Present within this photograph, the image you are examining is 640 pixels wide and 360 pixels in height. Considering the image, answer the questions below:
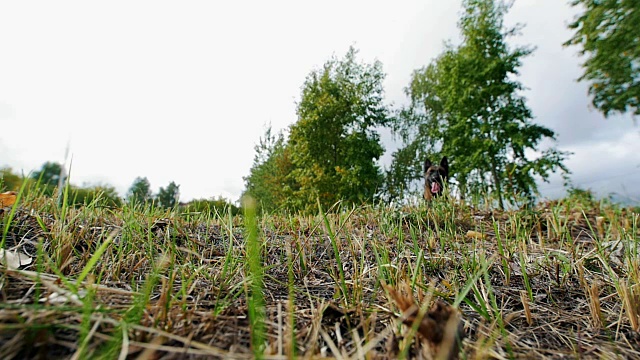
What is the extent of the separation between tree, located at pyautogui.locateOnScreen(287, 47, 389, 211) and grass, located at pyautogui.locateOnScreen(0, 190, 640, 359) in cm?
1246

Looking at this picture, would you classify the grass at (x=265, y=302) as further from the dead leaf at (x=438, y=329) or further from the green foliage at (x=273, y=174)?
the green foliage at (x=273, y=174)

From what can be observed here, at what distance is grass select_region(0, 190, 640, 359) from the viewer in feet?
1.76

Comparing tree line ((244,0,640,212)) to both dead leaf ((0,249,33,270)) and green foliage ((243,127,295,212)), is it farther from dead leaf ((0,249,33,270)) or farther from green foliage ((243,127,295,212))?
dead leaf ((0,249,33,270))

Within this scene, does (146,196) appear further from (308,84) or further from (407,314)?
(308,84)

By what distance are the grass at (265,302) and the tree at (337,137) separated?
1246 centimetres

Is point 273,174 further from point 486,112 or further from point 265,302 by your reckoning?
point 265,302

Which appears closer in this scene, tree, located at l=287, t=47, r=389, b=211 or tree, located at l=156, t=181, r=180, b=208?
tree, located at l=156, t=181, r=180, b=208

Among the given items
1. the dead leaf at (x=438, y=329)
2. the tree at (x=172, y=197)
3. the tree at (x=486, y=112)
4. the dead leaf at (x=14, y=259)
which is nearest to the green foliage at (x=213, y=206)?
the tree at (x=172, y=197)

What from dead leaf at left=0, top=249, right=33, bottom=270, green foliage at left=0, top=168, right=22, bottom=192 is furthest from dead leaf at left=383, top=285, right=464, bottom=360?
green foliage at left=0, top=168, right=22, bottom=192

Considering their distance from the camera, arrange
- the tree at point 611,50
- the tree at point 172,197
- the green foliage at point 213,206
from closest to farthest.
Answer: the tree at point 172,197
the green foliage at point 213,206
the tree at point 611,50

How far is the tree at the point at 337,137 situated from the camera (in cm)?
1498

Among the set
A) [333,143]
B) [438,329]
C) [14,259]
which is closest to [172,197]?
[14,259]

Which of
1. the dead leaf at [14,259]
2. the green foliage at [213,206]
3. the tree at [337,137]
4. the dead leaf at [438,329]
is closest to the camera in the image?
the dead leaf at [438,329]

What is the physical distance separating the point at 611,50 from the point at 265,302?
1619 cm
